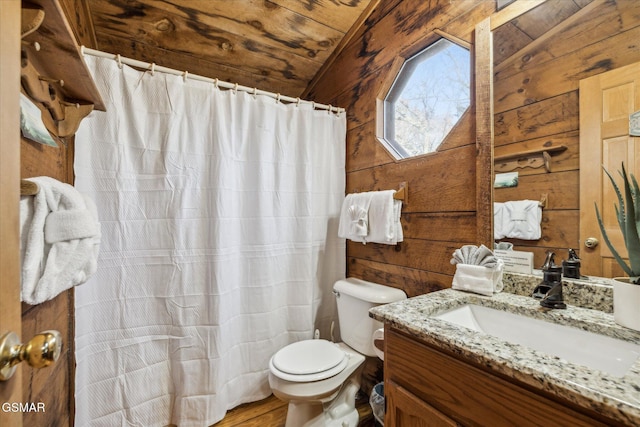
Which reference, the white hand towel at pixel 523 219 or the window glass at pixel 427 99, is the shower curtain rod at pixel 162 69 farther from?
the white hand towel at pixel 523 219

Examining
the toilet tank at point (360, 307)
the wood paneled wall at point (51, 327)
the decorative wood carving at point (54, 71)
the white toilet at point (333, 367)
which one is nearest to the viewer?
the decorative wood carving at point (54, 71)

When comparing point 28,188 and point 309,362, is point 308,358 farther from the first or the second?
point 28,188

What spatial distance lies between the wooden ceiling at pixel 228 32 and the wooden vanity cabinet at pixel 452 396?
5.84ft

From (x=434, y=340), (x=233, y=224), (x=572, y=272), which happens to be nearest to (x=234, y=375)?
(x=233, y=224)

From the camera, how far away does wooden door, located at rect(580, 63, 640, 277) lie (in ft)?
2.66

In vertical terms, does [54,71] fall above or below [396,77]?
below

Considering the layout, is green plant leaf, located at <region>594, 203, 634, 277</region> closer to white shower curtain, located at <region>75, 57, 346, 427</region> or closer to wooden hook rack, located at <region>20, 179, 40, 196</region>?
white shower curtain, located at <region>75, 57, 346, 427</region>

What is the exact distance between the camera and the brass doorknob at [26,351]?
0.35 m

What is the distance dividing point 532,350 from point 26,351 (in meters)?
0.92

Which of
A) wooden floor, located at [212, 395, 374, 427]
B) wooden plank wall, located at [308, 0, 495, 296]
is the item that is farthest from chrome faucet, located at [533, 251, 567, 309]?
wooden floor, located at [212, 395, 374, 427]

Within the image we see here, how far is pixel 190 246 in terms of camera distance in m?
1.44

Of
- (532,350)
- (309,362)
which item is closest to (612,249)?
(532,350)

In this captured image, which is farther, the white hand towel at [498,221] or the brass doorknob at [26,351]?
the white hand towel at [498,221]

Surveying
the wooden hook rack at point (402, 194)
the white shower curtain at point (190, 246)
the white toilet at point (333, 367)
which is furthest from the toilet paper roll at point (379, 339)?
the wooden hook rack at point (402, 194)
